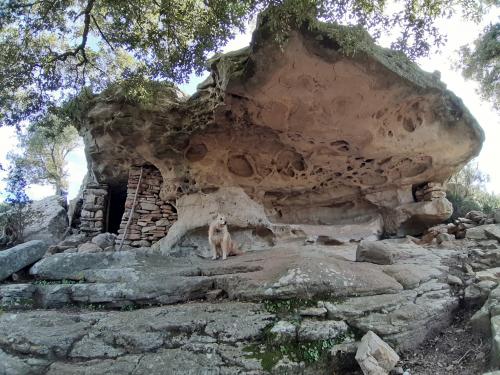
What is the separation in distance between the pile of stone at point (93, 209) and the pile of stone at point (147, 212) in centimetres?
104

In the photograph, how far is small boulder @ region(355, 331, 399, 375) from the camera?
3.41 m

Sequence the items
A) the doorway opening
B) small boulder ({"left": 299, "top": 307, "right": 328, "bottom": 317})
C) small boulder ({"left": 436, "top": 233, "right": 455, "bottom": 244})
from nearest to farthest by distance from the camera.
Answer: small boulder ({"left": 299, "top": 307, "right": 328, "bottom": 317}) → small boulder ({"left": 436, "top": 233, "right": 455, "bottom": 244}) → the doorway opening

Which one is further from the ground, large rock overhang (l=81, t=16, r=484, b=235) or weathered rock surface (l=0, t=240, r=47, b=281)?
large rock overhang (l=81, t=16, r=484, b=235)

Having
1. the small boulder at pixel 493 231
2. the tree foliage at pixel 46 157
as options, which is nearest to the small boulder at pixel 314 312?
the small boulder at pixel 493 231

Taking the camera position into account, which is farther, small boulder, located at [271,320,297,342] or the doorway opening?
the doorway opening

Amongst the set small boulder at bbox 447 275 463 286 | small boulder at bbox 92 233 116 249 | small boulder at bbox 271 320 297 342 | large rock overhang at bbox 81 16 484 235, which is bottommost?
small boulder at bbox 271 320 297 342

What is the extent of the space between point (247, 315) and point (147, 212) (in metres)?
5.50

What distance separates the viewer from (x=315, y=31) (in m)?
5.78

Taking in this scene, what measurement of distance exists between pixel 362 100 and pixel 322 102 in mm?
779

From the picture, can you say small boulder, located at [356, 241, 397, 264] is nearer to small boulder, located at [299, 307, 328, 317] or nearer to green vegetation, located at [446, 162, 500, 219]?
small boulder, located at [299, 307, 328, 317]

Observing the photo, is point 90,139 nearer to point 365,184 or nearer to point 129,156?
point 129,156

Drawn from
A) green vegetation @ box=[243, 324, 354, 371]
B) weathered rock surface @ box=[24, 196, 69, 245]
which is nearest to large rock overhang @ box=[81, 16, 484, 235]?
weathered rock surface @ box=[24, 196, 69, 245]

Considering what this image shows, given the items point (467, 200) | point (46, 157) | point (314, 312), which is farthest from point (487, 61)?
point (46, 157)

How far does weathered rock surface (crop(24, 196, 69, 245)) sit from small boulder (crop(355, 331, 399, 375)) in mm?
8439
